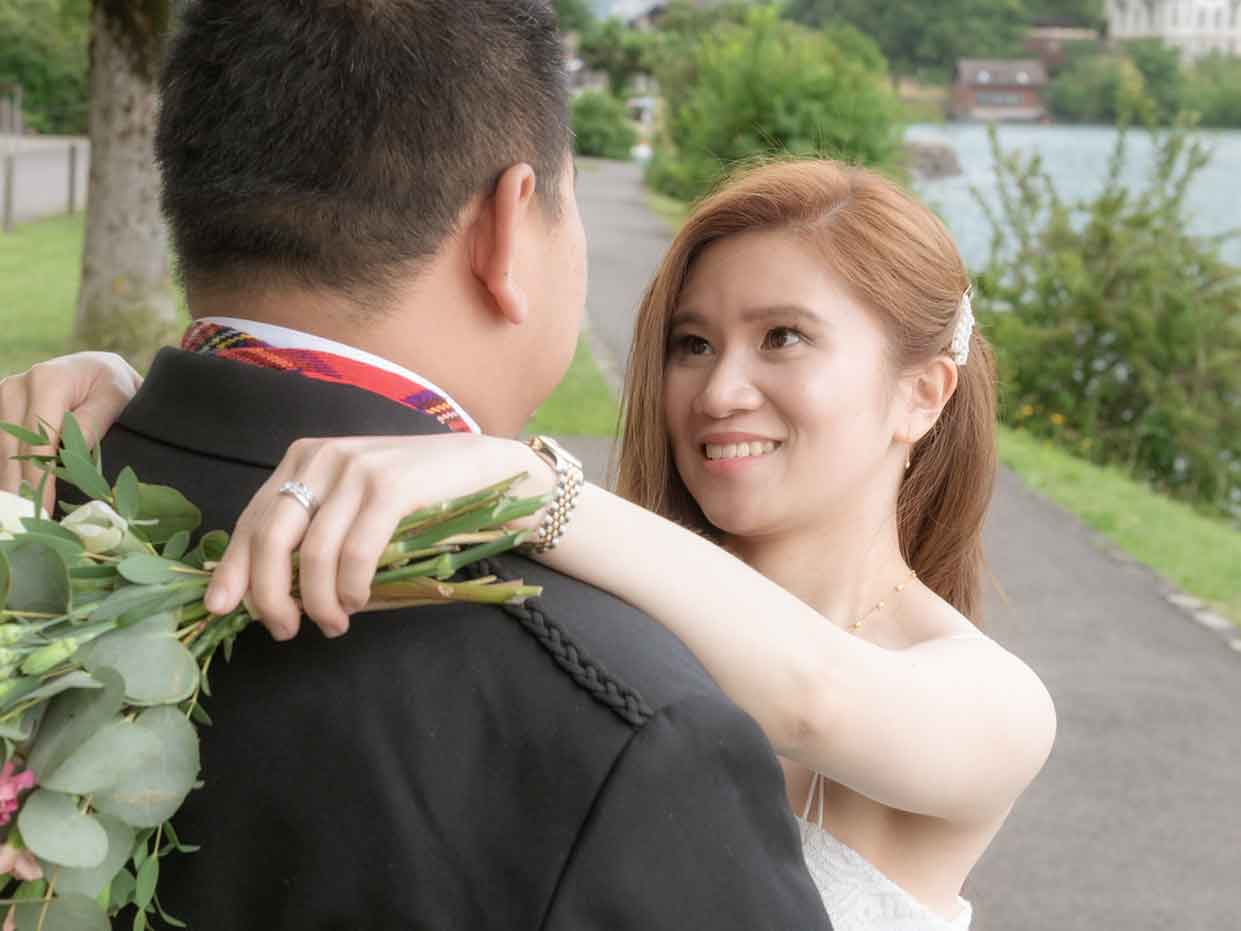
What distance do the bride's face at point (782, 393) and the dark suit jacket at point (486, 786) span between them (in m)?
1.10

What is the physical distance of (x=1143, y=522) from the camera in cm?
1081

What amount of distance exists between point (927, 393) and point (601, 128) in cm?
5318

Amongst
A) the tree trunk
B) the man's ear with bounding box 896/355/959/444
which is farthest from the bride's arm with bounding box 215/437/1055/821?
the tree trunk

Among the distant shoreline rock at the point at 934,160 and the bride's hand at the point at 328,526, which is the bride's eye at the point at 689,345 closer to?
the bride's hand at the point at 328,526

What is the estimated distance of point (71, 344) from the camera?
41.8 feet

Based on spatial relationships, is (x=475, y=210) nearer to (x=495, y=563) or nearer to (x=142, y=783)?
(x=495, y=563)

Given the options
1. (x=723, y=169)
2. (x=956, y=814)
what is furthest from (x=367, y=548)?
(x=723, y=169)

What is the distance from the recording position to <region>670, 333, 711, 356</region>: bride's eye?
2904 mm

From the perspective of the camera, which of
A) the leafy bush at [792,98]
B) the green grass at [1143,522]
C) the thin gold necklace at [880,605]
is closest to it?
the thin gold necklace at [880,605]

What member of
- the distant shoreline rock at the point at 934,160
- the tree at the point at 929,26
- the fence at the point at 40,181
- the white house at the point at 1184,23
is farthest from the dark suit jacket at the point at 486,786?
the white house at the point at 1184,23

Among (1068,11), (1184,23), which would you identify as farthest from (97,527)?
(1184,23)

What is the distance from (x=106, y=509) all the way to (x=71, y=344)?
465 inches

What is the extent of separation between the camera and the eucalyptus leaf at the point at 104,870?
1.47m

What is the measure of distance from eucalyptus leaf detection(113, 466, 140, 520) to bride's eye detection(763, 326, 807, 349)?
1.38m
